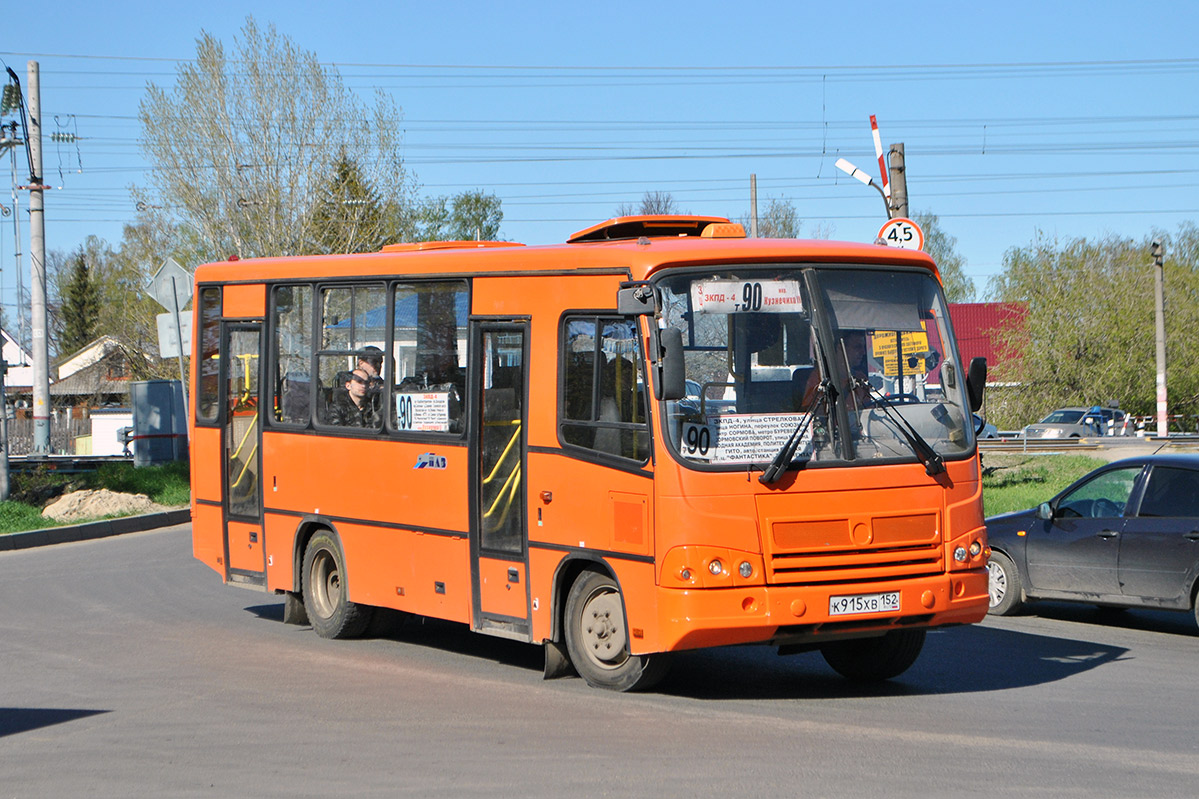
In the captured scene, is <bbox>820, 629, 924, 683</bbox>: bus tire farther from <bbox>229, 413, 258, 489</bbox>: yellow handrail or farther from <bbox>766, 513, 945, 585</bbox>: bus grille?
<bbox>229, 413, 258, 489</bbox>: yellow handrail

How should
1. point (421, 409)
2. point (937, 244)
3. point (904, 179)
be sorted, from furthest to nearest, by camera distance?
point (937, 244) → point (904, 179) → point (421, 409)

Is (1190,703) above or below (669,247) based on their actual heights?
below

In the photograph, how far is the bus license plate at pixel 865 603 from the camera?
802 cm

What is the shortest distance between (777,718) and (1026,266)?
185ft

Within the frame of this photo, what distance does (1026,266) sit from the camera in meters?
60.7

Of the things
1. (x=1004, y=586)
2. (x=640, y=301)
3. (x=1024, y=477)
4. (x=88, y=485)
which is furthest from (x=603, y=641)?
(x=1024, y=477)

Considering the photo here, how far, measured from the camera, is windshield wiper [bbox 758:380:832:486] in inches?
314

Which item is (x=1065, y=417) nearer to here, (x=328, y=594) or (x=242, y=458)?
(x=242, y=458)

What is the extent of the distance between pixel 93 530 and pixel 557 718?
1457 cm

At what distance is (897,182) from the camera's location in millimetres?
17734

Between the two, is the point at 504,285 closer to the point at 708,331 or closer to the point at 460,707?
the point at 708,331


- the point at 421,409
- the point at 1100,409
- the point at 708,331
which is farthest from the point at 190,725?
the point at 1100,409

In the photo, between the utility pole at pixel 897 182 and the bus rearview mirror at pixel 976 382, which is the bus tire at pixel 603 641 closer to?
the bus rearview mirror at pixel 976 382

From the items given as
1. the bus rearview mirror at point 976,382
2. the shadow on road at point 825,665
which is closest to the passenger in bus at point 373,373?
the shadow on road at point 825,665
